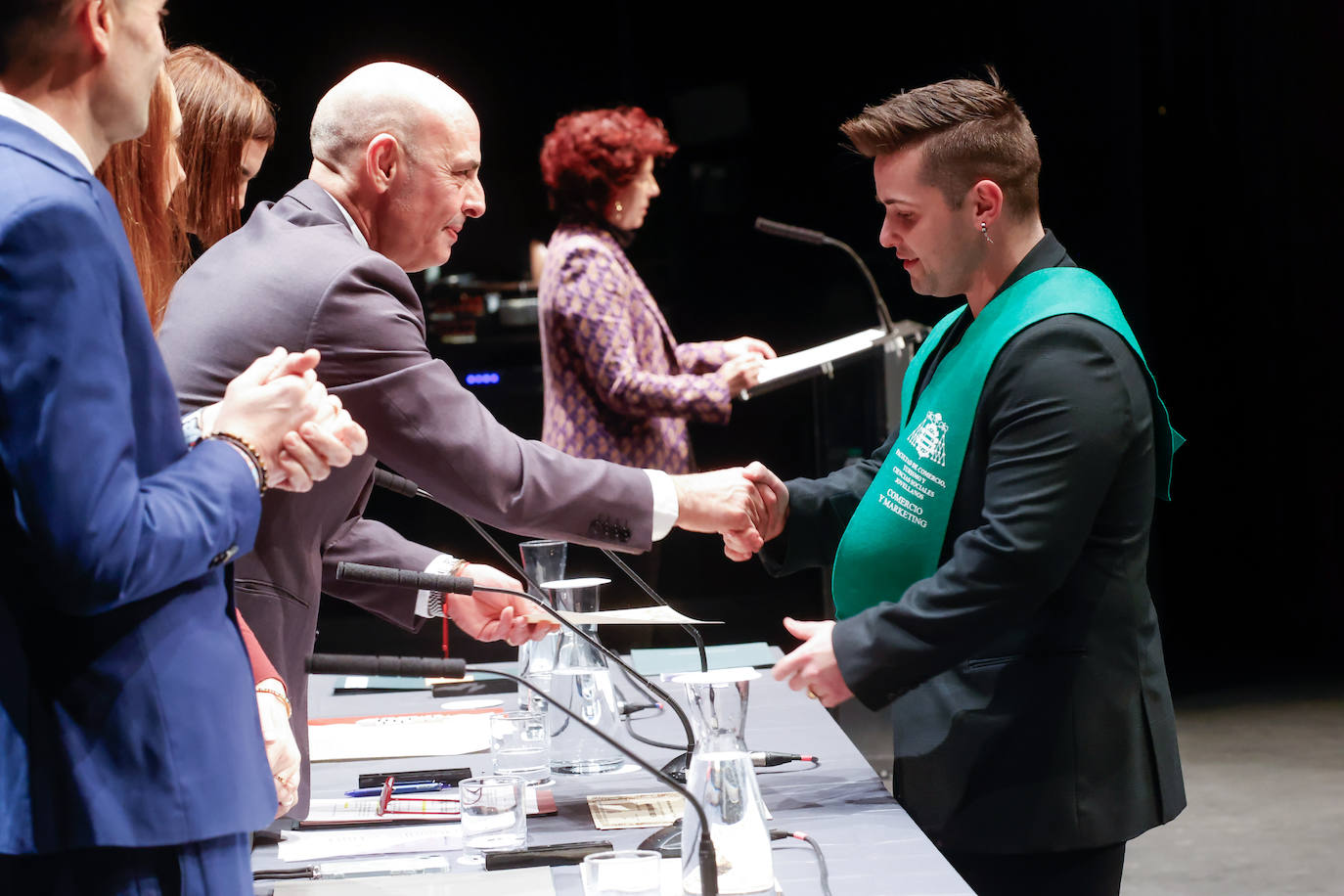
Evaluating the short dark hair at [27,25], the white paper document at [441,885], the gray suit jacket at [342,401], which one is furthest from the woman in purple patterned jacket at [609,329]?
the short dark hair at [27,25]

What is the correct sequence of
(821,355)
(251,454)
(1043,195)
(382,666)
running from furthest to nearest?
1. (1043,195)
2. (821,355)
3. (382,666)
4. (251,454)

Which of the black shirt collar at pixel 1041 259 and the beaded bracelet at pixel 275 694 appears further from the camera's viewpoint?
the black shirt collar at pixel 1041 259

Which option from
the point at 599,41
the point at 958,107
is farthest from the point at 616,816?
the point at 599,41

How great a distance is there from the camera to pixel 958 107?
5.61 ft

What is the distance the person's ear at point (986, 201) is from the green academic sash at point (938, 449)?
0.10m

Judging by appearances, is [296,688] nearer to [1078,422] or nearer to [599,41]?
[1078,422]

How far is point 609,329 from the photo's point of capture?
123 inches

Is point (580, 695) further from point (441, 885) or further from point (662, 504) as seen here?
point (441, 885)

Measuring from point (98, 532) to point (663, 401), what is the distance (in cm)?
228

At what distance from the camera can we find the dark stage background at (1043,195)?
5.13 meters

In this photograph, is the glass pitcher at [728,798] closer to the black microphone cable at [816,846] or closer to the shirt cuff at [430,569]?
the black microphone cable at [816,846]

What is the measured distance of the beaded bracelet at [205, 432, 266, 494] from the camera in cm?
101

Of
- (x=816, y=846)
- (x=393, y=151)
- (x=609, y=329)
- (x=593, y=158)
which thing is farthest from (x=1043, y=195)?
(x=816, y=846)

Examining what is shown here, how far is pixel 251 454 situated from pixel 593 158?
7.80ft
